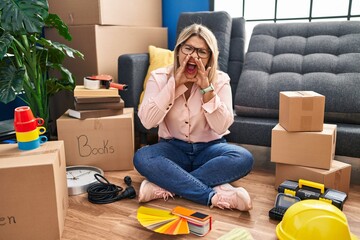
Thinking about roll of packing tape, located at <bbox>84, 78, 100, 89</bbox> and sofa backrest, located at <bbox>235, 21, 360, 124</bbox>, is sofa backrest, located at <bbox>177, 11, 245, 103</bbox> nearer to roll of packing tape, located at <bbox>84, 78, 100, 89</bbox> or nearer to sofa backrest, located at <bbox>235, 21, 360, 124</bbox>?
sofa backrest, located at <bbox>235, 21, 360, 124</bbox>

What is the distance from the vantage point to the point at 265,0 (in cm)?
281

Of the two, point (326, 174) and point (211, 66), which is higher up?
point (211, 66)

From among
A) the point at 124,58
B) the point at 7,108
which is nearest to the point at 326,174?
the point at 124,58

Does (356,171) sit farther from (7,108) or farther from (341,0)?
(7,108)

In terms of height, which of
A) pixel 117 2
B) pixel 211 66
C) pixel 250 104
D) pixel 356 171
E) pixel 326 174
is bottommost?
pixel 356 171

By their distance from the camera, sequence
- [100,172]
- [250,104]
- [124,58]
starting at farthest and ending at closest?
[124,58]
[250,104]
[100,172]

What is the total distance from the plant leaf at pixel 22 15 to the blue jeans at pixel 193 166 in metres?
0.83

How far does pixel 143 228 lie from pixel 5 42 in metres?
1.14

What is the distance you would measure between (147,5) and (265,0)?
0.99 meters

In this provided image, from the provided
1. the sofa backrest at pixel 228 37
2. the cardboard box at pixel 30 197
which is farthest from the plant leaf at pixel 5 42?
the sofa backrest at pixel 228 37

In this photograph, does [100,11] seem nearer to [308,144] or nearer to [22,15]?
[22,15]

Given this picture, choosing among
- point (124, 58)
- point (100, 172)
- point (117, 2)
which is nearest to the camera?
point (100, 172)

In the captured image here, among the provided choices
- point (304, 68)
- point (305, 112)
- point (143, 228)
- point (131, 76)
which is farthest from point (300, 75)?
point (143, 228)

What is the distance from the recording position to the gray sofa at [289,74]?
1.82 m
